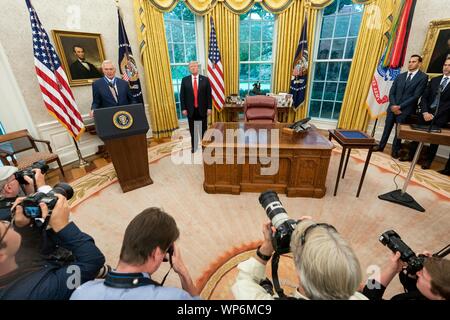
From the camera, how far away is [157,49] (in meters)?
4.63

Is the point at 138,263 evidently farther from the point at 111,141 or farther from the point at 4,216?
the point at 111,141

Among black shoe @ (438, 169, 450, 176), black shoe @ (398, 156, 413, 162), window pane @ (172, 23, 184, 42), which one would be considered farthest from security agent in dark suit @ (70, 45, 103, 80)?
black shoe @ (438, 169, 450, 176)

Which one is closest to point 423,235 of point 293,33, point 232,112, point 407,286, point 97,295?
point 407,286

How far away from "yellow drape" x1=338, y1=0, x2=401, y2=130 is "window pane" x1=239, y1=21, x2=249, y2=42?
2.39 meters

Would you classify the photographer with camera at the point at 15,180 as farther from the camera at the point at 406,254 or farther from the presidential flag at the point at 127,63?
the presidential flag at the point at 127,63

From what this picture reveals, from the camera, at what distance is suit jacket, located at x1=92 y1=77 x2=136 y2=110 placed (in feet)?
10.6

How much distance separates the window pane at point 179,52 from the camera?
17.0 feet

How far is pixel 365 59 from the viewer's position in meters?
4.36

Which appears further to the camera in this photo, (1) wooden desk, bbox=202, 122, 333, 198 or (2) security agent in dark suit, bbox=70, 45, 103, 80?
(2) security agent in dark suit, bbox=70, 45, 103, 80

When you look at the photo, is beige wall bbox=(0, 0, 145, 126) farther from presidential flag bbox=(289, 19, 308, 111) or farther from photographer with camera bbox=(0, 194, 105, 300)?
presidential flag bbox=(289, 19, 308, 111)

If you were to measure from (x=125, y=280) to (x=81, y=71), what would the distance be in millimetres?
4165

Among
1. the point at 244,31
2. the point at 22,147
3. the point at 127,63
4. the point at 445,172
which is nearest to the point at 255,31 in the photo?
the point at 244,31

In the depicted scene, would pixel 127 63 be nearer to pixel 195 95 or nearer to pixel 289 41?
pixel 195 95

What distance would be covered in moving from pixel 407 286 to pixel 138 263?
1.35 m
